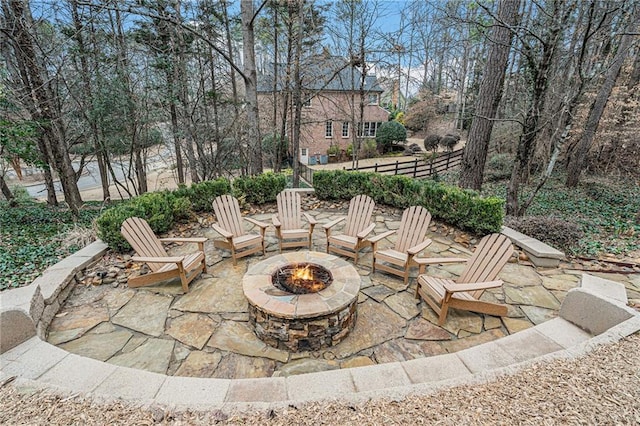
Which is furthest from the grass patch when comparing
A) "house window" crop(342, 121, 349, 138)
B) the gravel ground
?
"house window" crop(342, 121, 349, 138)

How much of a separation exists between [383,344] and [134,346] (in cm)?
224

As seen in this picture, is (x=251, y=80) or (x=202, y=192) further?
(x=251, y=80)

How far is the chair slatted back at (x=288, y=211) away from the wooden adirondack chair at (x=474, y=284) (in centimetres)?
213

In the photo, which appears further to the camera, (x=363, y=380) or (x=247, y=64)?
(x=247, y=64)

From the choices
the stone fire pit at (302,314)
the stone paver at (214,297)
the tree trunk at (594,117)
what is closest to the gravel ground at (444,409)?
the stone fire pit at (302,314)

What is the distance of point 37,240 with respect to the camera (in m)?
4.51

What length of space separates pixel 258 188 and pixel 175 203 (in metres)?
1.70

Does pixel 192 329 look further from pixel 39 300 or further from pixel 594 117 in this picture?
Answer: pixel 594 117

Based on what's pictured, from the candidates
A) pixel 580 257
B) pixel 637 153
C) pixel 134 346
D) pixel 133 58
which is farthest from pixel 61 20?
pixel 637 153

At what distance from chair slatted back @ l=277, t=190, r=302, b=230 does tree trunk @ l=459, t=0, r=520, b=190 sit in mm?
3626

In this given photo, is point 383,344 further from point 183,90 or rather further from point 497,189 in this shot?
point 497,189

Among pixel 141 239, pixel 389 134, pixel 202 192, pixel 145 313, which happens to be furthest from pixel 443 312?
pixel 389 134

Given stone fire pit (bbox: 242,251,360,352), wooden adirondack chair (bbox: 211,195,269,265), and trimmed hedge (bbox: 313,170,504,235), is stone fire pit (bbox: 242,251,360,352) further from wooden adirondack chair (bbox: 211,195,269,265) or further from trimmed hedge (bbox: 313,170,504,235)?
trimmed hedge (bbox: 313,170,504,235)

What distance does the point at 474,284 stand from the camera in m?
2.66
